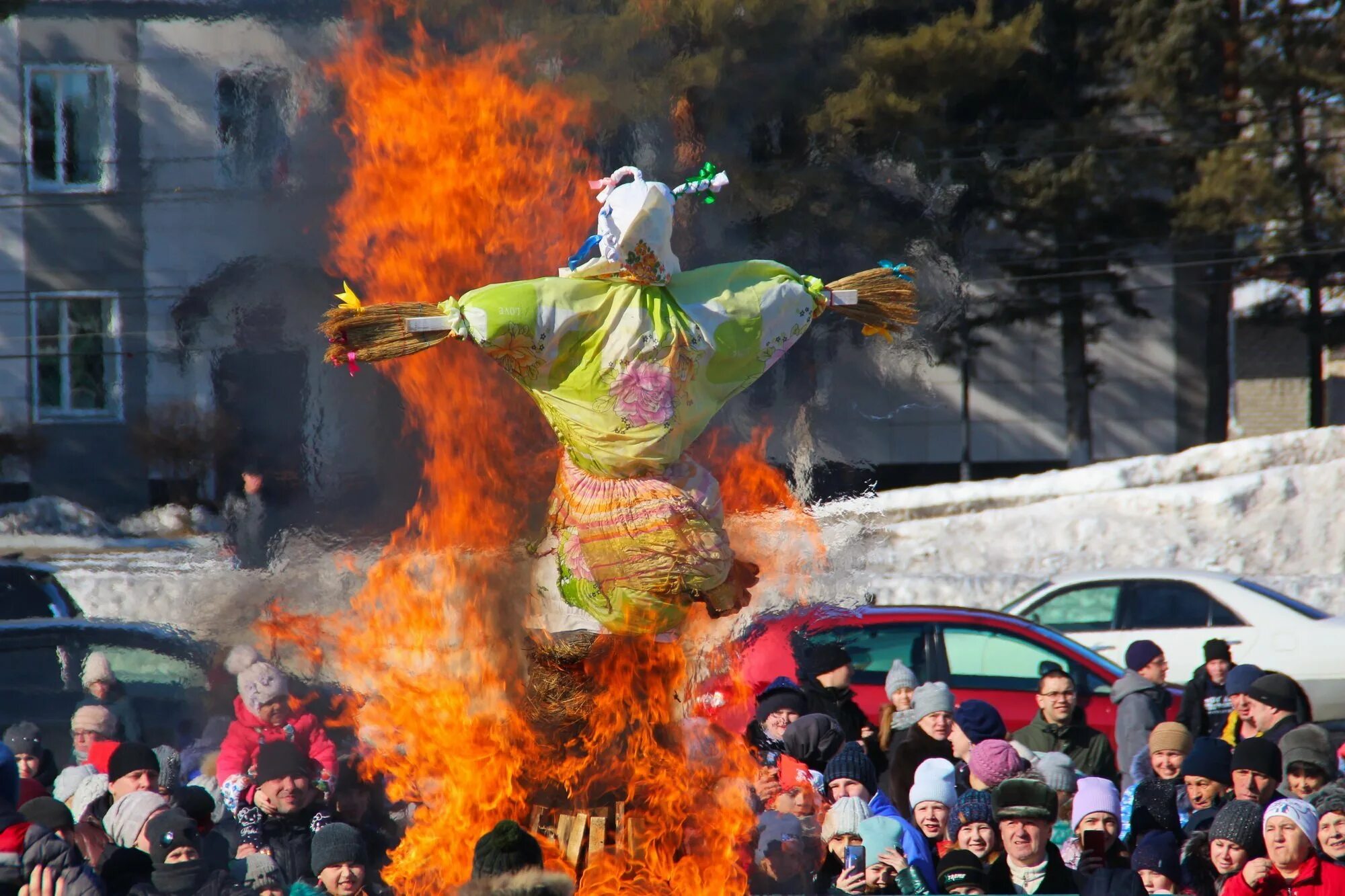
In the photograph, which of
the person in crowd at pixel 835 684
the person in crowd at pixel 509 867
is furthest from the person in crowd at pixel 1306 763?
the person in crowd at pixel 509 867

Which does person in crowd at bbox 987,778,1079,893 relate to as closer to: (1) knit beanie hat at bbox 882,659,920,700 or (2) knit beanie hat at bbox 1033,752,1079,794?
(2) knit beanie hat at bbox 1033,752,1079,794

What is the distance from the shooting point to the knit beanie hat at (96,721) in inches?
208

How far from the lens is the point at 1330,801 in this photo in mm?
4219

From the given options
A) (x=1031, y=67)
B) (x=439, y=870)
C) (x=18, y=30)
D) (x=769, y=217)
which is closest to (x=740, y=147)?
(x=769, y=217)

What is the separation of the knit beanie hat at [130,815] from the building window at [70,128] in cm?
604

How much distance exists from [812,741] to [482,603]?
1289mm

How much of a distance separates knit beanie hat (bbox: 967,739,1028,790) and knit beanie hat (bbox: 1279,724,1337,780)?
89 centimetres

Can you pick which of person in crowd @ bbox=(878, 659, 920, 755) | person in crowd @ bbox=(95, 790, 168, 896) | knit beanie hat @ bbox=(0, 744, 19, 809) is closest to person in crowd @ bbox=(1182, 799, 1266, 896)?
person in crowd @ bbox=(878, 659, 920, 755)

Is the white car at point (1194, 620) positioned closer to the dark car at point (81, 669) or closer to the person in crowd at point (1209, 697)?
the person in crowd at point (1209, 697)

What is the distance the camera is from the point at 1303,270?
458 inches

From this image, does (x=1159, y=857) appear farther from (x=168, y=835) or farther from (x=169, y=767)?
(x=169, y=767)

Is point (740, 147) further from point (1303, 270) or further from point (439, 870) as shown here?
point (439, 870)

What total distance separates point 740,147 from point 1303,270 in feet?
16.8

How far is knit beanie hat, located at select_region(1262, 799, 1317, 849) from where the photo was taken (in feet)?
13.2
